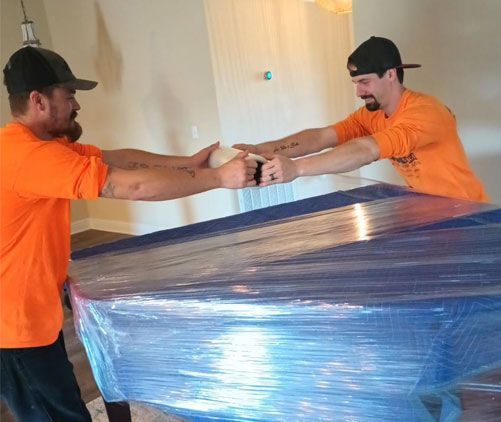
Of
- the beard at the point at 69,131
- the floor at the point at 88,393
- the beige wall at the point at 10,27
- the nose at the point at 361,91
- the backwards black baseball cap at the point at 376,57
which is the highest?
the beige wall at the point at 10,27

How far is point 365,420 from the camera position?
904 millimetres

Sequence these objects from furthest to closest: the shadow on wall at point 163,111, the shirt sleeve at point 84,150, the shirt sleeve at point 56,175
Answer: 1. the shadow on wall at point 163,111
2. the shirt sleeve at point 84,150
3. the shirt sleeve at point 56,175

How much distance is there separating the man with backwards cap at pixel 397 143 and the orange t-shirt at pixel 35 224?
1.92 ft

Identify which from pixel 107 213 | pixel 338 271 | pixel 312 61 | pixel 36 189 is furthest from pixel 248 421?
pixel 107 213

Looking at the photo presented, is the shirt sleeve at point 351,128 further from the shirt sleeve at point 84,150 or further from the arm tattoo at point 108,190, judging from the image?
the arm tattoo at point 108,190

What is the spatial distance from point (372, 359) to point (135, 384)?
0.54 m

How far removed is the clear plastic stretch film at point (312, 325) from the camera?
85cm

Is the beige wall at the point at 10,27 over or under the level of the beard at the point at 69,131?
over

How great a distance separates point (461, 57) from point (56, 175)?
1.82 m

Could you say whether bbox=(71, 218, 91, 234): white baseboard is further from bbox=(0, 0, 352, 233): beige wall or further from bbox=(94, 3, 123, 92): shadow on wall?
bbox=(94, 3, 123, 92): shadow on wall

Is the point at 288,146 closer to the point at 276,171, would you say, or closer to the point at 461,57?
the point at 276,171

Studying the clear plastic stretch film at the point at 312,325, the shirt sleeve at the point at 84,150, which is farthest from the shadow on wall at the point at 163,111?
the clear plastic stretch film at the point at 312,325

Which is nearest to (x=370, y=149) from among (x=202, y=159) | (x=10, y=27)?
(x=202, y=159)

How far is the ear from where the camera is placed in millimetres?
1299
